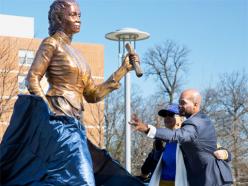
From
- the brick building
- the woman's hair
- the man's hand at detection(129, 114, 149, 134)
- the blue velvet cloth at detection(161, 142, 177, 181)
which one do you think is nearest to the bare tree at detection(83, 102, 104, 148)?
the brick building

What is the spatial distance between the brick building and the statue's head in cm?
1792

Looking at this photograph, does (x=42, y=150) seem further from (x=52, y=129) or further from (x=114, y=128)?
(x=114, y=128)

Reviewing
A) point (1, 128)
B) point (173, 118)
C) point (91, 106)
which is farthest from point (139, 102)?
point (173, 118)

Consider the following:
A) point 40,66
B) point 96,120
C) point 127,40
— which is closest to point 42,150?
point 40,66

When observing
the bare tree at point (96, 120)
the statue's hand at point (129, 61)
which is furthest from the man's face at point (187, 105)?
the bare tree at point (96, 120)

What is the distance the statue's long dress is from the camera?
17.6 feet

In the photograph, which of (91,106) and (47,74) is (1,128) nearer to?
(91,106)

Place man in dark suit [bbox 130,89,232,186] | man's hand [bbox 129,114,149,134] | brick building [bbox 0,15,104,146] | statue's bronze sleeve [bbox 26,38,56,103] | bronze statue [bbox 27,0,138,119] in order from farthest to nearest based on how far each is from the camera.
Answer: brick building [bbox 0,15,104,146] < bronze statue [bbox 27,0,138,119] < statue's bronze sleeve [bbox 26,38,56,103] < man in dark suit [bbox 130,89,232,186] < man's hand [bbox 129,114,149,134]

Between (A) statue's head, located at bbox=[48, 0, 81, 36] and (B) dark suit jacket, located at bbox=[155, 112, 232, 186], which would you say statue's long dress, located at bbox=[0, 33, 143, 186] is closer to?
(A) statue's head, located at bbox=[48, 0, 81, 36]

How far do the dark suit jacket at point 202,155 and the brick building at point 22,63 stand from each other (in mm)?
18596

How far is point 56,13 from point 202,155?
210cm

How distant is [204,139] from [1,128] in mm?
27948

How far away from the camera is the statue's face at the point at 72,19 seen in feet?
19.5

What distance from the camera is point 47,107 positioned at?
5410 millimetres
